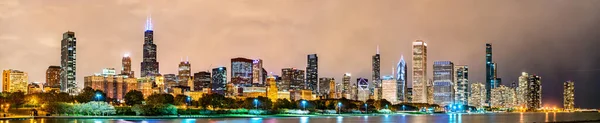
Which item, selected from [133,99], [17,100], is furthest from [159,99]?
[17,100]

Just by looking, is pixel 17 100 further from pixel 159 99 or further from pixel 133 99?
pixel 133 99

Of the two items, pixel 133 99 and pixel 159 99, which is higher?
pixel 159 99

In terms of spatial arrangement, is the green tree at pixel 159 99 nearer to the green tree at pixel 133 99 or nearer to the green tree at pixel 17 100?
the green tree at pixel 133 99

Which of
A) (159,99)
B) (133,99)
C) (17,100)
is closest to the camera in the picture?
(17,100)

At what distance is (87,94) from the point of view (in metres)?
183

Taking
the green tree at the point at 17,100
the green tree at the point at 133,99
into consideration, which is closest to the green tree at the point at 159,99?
the green tree at the point at 133,99

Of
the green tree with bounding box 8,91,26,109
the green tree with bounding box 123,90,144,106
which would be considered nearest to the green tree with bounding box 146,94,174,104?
the green tree with bounding box 123,90,144,106

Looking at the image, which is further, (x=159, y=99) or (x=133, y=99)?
(x=133, y=99)

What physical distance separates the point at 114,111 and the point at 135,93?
60.8m

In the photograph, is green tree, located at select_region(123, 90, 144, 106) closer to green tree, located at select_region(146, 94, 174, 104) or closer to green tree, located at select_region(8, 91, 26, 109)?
green tree, located at select_region(146, 94, 174, 104)

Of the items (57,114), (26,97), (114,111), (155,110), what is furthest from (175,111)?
(26,97)

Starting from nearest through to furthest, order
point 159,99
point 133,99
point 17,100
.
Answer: point 17,100
point 159,99
point 133,99

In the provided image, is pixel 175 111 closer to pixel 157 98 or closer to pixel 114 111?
pixel 114 111

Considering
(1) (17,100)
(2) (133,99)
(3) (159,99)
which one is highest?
(1) (17,100)
